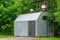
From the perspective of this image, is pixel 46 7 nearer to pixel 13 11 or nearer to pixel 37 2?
pixel 37 2

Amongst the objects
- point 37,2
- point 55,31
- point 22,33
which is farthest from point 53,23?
point 37,2

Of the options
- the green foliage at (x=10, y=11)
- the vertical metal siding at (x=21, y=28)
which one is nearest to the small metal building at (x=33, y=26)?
the vertical metal siding at (x=21, y=28)

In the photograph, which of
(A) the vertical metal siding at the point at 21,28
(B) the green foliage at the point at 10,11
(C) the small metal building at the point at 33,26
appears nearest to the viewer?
(C) the small metal building at the point at 33,26

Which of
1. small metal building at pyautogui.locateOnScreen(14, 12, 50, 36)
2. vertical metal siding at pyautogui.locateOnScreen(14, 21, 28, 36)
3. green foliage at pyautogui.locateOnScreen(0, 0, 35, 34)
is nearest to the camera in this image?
small metal building at pyautogui.locateOnScreen(14, 12, 50, 36)

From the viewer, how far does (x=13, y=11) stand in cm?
4291

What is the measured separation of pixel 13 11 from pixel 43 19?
445 inches

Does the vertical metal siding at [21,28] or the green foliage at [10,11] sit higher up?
the green foliage at [10,11]

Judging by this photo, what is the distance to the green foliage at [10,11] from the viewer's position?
40191mm

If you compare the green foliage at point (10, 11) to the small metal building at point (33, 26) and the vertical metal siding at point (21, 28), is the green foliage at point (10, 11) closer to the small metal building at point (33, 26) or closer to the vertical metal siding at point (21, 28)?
the vertical metal siding at point (21, 28)

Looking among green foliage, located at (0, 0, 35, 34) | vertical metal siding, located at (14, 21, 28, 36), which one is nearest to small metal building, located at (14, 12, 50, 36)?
vertical metal siding, located at (14, 21, 28, 36)

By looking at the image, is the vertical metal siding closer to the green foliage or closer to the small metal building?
the small metal building

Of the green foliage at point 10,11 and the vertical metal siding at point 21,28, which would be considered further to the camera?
the green foliage at point 10,11

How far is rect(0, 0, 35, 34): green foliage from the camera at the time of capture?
40191 millimetres

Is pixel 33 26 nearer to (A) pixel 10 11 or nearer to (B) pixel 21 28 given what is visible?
(B) pixel 21 28
